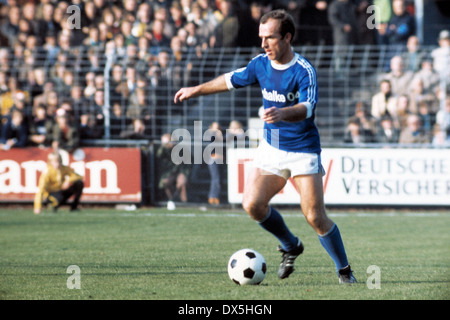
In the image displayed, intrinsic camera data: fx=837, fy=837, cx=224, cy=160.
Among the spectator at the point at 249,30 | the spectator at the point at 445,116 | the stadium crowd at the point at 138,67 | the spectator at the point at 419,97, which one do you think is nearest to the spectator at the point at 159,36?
the stadium crowd at the point at 138,67

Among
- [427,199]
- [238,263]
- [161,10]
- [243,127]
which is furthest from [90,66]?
[238,263]

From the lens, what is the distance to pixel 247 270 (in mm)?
7230

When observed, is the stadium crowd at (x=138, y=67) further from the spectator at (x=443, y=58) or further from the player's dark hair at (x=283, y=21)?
the player's dark hair at (x=283, y=21)

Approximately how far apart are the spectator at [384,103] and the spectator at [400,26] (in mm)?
1969

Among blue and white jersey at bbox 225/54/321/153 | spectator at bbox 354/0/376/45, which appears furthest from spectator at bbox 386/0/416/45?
blue and white jersey at bbox 225/54/321/153

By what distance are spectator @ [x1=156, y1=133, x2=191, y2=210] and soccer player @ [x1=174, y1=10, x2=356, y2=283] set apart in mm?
8255

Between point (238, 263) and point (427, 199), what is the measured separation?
28.4 ft

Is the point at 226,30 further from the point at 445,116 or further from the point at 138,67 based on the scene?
the point at 445,116

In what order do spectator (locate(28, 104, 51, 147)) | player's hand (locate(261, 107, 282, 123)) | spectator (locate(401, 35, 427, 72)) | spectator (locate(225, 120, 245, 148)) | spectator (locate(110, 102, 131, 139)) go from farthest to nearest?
spectator (locate(401, 35, 427, 72)), spectator (locate(110, 102, 131, 139)), spectator (locate(28, 104, 51, 147)), spectator (locate(225, 120, 245, 148)), player's hand (locate(261, 107, 282, 123))

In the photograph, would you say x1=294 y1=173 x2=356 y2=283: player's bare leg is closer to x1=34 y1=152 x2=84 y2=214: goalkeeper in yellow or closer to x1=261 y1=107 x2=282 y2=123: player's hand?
x1=261 y1=107 x2=282 y2=123: player's hand

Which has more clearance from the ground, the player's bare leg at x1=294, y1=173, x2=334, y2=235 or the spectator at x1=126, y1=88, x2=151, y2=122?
the spectator at x1=126, y1=88, x2=151, y2=122

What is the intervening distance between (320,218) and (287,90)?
1.15 metres

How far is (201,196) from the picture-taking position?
15.9 metres

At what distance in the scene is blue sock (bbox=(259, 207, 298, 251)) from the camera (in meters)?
7.71
